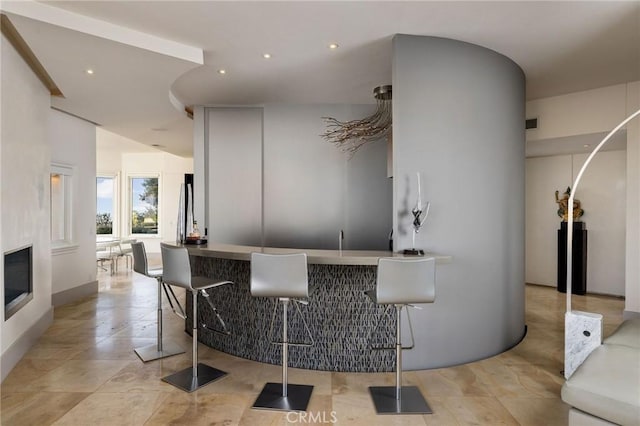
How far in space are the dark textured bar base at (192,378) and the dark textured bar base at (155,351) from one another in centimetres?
45

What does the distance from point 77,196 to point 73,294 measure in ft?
5.10

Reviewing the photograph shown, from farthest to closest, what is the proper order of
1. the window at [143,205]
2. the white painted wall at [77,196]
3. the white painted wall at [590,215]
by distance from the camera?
1. the window at [143,205]
2. the white painted wall at [590,215]
3. the white painted wall at [77,196]

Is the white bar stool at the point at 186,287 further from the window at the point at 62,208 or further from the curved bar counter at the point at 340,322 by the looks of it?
the window at the point at 62,208

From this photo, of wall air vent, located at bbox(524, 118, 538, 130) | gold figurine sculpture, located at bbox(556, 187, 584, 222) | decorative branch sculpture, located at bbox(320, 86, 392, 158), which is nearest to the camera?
decorative branch sculpture, located at bbox(320, 86, 392, 158)

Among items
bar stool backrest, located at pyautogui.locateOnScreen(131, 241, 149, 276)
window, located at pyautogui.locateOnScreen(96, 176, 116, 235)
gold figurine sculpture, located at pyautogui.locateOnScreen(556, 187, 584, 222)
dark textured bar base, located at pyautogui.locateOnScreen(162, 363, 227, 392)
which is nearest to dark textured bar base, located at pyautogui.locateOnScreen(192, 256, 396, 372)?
dark textured bar base, located at pyautogui.locateOnScreen(162, 363, 227, 392)

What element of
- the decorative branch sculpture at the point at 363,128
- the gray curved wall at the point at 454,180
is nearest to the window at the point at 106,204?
the decorative branch sculpture at the point at 363,128

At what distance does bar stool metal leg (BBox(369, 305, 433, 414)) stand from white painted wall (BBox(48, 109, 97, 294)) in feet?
17.1

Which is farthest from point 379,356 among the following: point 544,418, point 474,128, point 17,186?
point 17,186

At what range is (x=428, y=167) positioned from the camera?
3.50 meters

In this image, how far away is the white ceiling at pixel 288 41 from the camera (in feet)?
9.78

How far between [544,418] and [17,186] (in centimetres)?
471

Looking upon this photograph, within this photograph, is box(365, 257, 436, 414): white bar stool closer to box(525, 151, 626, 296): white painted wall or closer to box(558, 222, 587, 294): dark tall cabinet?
box(558, 222, 587, 294): dark tall cabinet

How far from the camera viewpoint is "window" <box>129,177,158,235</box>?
1123cm

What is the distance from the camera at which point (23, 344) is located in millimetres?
3691
